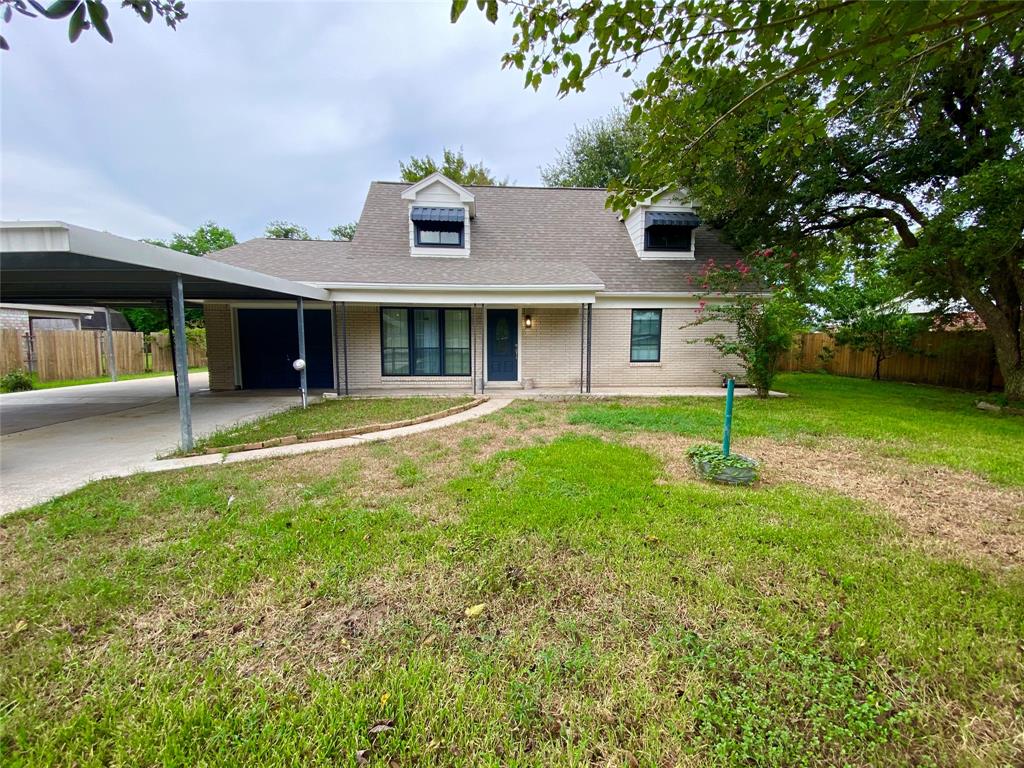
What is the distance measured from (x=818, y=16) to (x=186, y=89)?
882cm

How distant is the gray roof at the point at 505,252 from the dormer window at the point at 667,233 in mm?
525

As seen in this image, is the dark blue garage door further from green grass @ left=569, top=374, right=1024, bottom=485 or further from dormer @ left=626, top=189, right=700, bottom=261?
dormer @ left=626, top=189, right=700, bottom=261

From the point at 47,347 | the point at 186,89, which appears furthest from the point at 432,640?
the point at 47,347

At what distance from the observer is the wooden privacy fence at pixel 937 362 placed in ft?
42.9

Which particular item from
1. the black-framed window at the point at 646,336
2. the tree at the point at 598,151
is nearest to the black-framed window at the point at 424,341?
the black-framed window at the point at 646,336

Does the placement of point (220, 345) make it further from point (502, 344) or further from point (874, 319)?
point (874, 319)

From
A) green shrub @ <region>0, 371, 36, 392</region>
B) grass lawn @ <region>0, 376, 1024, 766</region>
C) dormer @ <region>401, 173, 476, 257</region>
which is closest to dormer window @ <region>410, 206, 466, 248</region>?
dormer @ <region>401, 173, 476, 257</region>

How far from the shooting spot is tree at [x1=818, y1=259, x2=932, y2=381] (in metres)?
14.6

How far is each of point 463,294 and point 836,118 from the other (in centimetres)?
806

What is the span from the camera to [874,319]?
15.2 m

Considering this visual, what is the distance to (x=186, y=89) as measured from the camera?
6910mm

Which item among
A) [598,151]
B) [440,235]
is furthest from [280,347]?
[598,151]

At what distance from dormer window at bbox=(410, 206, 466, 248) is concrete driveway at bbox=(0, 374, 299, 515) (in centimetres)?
602

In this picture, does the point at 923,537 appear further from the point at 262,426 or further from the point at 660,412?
the point at 262,426
